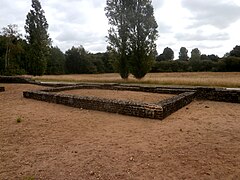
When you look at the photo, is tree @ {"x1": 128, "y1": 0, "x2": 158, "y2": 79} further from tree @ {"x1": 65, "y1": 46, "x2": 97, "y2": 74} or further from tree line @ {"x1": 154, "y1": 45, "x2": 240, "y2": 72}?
tree @ {"x1": 65, "y1": 46, "x2": 97, "y2": 74}

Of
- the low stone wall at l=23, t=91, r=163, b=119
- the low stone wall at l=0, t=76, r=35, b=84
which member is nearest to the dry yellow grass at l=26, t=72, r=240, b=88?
the low stone wall at l=0, t=76, r=35, b=84

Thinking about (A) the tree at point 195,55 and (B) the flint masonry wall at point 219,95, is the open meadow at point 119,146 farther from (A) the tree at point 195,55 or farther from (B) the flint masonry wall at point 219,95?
(A) the tree at point 195,55

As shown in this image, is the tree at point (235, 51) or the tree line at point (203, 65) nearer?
the tree line at point (203, 65)

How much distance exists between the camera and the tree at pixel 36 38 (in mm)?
34062

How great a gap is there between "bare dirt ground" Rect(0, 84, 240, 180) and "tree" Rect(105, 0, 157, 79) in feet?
60.7

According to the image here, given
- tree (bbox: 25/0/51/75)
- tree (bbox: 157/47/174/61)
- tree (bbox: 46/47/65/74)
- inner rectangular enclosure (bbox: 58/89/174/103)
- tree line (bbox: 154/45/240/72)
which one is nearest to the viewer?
inner rectangular enclosure (bbox: 58/89/174/103)

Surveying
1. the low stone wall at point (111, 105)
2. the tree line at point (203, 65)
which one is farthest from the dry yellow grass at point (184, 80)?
the low stone wall at point (111, 105)

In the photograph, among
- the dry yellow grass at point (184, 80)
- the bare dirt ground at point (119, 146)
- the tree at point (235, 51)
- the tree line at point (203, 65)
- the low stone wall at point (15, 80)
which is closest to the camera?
the bare dirt ground at point (119, 146)

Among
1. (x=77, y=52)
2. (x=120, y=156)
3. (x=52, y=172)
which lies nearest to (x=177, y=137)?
(x=120, y=156)

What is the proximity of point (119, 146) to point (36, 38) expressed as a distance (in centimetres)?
3265

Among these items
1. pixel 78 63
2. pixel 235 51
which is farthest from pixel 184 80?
pixel 78 63

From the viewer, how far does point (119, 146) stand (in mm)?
5156

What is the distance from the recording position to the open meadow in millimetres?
4020

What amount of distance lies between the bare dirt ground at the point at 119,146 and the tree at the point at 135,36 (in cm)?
1851
